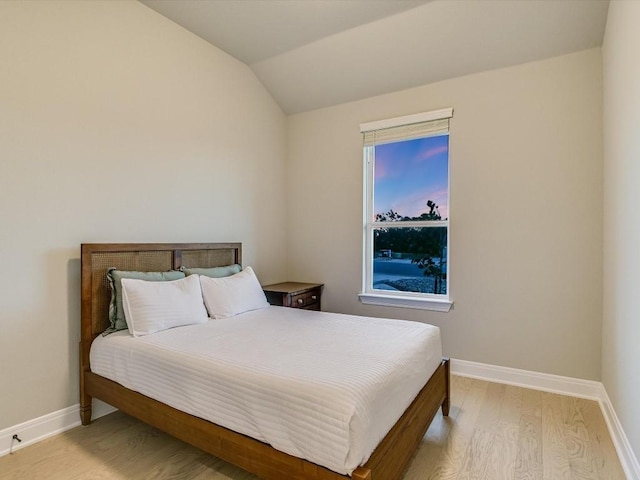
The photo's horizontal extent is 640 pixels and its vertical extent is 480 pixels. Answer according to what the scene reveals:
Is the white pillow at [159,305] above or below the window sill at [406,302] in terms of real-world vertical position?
above

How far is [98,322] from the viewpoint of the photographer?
2.27m

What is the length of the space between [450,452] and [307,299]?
195cm

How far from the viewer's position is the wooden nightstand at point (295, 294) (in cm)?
330

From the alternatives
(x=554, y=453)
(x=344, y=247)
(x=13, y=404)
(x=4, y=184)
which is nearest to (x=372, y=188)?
(x=344, y=247)

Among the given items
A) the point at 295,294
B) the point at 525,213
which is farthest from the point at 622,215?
the point at 295,294

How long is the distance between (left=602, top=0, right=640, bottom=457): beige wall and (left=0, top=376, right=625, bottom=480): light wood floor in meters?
0.24

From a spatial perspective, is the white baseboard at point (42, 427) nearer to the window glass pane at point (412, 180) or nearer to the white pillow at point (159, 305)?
the white pillow at point (159, 305)

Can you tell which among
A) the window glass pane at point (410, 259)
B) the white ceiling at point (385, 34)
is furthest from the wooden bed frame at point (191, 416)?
the white ceiling at point (385, 34)

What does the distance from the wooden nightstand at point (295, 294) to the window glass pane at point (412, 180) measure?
999 mm

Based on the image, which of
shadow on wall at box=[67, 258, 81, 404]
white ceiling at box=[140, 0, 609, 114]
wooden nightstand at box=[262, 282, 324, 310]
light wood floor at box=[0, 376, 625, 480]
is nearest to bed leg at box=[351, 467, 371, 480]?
light wood floor at box=[0, 376, 625, 480]

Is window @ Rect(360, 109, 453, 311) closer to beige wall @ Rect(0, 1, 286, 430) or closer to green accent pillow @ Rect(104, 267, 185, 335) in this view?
beige wall @ Rect(0, 1, 286, 430)

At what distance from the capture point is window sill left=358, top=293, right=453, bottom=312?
10.2 ft

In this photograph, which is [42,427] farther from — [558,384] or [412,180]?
[558,384]

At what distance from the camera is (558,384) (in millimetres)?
2666
